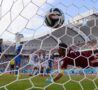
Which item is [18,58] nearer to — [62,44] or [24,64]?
[24,64]

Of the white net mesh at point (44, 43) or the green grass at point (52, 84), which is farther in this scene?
the green grass at point (52, 84)

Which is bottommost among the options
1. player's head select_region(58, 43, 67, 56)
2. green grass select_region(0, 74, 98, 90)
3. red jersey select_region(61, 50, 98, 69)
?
green grass select_region(0, 74, 98, 90)

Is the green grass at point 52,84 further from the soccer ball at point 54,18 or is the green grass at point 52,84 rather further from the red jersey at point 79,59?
the soccer ball at point 54,18

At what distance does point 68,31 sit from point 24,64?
1.30 ft

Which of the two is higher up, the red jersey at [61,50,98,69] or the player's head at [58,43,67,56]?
the player's head at [58,43,67,56]

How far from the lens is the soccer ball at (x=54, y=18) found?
2.38 meters

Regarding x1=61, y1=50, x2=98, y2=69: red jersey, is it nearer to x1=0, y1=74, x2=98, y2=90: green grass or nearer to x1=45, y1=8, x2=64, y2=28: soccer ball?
x1=0, y1=74, x2=98, y2=90: green grass

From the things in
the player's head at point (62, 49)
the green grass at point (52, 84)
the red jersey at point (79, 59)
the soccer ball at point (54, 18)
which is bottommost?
the green grass at point (52, 84)

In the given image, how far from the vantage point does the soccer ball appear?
2.38 metres

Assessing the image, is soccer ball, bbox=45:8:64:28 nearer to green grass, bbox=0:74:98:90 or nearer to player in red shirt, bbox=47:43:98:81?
player in red shirt, bbox=47:43:98:81

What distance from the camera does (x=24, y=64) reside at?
7.66ft

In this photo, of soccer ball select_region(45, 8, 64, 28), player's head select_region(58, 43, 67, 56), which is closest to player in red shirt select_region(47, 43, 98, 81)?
player's head select_region(58, 43, 67, 56)

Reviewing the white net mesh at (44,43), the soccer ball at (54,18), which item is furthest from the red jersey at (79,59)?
the soccer ball at (54,18)

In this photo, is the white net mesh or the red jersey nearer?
the white net mesh
